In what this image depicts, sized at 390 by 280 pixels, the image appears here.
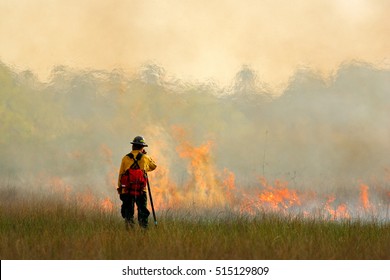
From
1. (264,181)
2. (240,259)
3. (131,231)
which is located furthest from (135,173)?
(264,181)

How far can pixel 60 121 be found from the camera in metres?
38.0

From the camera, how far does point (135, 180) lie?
16.9 m

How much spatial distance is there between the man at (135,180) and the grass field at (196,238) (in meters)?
0.63

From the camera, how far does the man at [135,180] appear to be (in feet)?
55.6

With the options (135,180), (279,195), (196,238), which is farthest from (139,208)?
Result: (279,195)

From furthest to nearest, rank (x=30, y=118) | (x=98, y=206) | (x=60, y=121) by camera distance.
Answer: (x=30, y=118), (x=60, y=121), (x=98, y=206)

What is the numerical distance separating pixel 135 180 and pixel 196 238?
366cm

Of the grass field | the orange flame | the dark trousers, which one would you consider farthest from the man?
the orange flame

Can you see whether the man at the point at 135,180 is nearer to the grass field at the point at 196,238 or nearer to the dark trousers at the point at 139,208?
the dark trousers at the point at 139,208

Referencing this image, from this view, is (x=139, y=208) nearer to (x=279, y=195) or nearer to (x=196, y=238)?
(x=196, y=238)

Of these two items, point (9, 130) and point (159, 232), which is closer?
point (159, 232)

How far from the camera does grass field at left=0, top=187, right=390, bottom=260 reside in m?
12.7

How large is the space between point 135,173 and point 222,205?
8.87 metres

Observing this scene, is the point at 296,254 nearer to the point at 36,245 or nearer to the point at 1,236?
the point at 36,245
